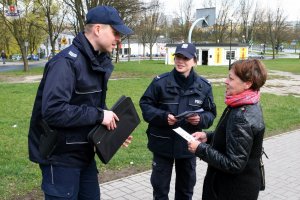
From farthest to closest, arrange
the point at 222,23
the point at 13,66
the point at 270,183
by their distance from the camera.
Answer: the point at 222,23, the point at 13,66, the point at 270,183

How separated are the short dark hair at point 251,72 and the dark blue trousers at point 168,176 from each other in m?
1.56

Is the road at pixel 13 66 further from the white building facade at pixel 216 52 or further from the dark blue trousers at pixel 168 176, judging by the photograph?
the dark blue trousers at pixel 168 176

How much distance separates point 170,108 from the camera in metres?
3.87

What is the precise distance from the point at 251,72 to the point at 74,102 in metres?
1.26

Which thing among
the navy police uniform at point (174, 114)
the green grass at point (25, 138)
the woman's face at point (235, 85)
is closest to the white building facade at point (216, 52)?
the green grass at point (25, 138)

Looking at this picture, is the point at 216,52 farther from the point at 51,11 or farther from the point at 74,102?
the point at 74,102

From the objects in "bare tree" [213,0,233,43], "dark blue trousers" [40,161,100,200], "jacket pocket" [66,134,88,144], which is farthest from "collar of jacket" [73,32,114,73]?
"bare tree" [213,0,233,43]

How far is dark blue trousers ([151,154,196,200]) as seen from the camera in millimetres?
3947

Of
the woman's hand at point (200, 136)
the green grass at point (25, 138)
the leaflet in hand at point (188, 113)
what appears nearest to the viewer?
the woman's hand at point (200, 136)

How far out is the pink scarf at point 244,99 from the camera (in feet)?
8.57

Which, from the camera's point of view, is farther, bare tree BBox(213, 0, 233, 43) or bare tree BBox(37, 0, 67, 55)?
bare tree BBox(213, 0, 233, 43)

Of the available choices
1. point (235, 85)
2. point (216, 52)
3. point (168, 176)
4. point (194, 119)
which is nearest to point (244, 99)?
point (235, 85)

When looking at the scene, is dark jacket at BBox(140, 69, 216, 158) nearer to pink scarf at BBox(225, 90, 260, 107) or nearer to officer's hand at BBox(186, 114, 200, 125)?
officer's hand at BBox(186, 114, 200, 125)

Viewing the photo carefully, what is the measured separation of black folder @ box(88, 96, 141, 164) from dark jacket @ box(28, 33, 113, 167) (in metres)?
0.09
